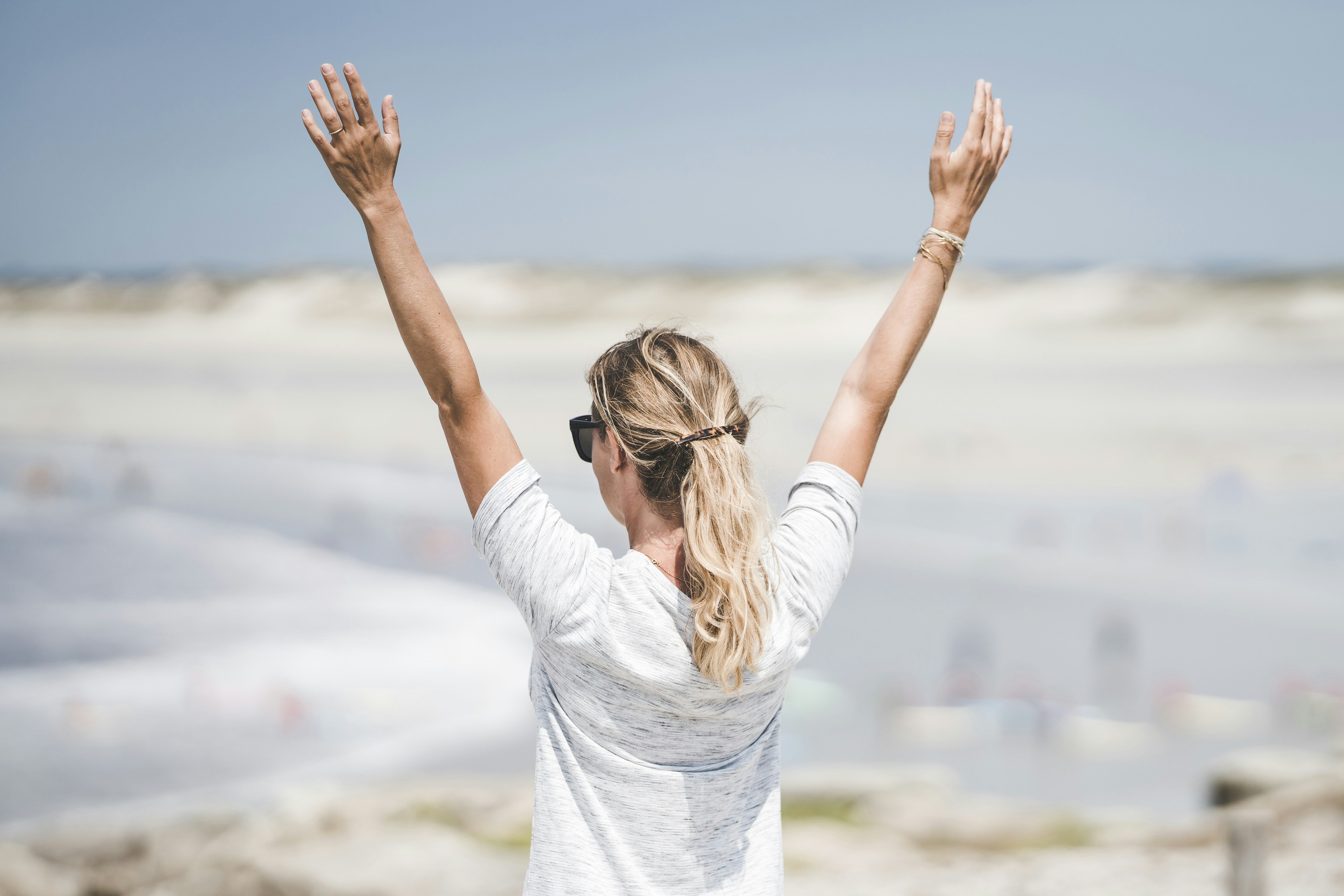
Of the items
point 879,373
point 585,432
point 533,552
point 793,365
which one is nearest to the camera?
point 533,552

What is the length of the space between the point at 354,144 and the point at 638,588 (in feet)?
2.05

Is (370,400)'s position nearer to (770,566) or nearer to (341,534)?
(341,534)

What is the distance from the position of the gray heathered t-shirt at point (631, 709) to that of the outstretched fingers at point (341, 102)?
0.47 m

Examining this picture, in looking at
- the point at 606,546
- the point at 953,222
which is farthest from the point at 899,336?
the point at 606,546

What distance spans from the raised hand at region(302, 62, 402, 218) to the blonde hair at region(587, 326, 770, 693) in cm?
34

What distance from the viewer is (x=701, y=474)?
42.8 inches

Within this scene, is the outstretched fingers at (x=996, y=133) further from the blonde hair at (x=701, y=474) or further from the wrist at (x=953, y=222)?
the blonde hair at (x=701, y=474)

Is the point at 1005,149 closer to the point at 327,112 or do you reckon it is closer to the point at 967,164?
the point at 967,164

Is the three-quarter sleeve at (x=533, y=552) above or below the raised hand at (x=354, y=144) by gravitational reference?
below

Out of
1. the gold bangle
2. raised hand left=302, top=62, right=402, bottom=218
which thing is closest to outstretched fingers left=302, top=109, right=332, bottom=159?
raised hand left=302, top=62, right=402, bottom=218

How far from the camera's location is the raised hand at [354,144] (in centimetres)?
112

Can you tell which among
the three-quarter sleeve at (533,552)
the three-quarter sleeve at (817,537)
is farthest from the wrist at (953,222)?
the three-quarter sleeve at (533,552)

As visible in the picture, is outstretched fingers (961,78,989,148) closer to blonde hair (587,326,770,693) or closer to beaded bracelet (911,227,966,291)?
beaded bracelet (911,227,966,291)

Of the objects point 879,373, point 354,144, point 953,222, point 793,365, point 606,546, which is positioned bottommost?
point 879,373
